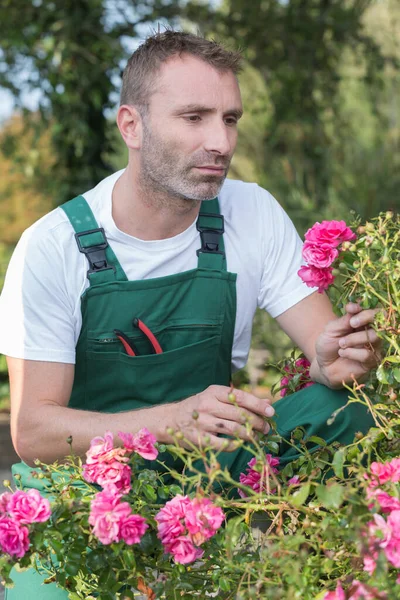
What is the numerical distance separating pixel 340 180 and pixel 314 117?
42.2 inches

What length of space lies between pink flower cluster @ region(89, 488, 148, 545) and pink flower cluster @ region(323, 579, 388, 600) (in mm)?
350

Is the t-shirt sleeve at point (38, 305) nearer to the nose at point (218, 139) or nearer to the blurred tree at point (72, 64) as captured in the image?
the nose at point (218, 139)

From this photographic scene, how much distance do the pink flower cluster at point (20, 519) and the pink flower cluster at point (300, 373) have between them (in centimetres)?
94

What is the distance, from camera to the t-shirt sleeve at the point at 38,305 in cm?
210

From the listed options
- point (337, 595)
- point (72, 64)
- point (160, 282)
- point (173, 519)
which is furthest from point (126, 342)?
point (72, 64)

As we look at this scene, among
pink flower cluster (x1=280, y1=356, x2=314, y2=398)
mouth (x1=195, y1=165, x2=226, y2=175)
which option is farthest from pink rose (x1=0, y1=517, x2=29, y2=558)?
mouth (x1=195, y1=165, x2=226, y2=175)

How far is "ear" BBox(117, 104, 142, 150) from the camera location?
2.36 m

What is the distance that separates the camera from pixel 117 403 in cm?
231

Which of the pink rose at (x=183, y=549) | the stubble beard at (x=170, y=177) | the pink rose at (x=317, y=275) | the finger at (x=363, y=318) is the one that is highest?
the stubble beard at (x=170, y=177)

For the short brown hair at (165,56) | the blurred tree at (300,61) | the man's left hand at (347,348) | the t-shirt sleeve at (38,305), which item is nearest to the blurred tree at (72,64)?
the blurred tree at (300,61)

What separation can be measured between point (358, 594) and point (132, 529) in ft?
1.35

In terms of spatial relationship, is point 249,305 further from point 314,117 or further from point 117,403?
point 314,117

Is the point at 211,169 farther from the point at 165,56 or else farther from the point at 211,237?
the point at 165,56

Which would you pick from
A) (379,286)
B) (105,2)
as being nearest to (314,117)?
(105,2)
